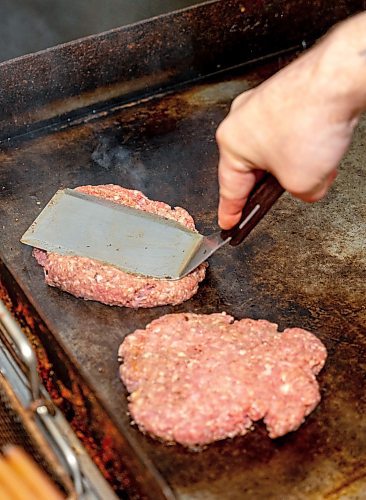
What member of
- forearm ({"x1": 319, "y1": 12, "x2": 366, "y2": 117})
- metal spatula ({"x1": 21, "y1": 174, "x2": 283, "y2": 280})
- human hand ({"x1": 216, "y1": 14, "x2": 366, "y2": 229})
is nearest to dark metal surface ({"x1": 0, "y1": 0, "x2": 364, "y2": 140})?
metal spatula ({"x1": 21, "y1": 174, "x2": 283, "y2": 280})

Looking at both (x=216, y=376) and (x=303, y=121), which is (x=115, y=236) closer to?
(x=216, y=376)

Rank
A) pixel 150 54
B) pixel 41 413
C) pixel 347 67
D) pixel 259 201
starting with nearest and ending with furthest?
pixel 347 67
pixel 41 413
pixel 259 201
pixel 150 54

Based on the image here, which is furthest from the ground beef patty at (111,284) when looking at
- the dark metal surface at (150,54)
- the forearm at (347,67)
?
the dark metal surface at (150,54)

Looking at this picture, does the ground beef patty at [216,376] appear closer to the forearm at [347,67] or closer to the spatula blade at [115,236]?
the spatula blade at [115,236]

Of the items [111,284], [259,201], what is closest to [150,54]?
[111,284]

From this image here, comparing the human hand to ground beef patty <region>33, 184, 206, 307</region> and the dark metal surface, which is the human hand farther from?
the dark metal surface

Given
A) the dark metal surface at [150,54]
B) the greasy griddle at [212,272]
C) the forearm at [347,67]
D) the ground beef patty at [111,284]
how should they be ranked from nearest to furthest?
the forearm at [347,67] → the greasy griddle at [212,272] → the ground beef patty at [111,284] → the dark metal surface at [150,54]
